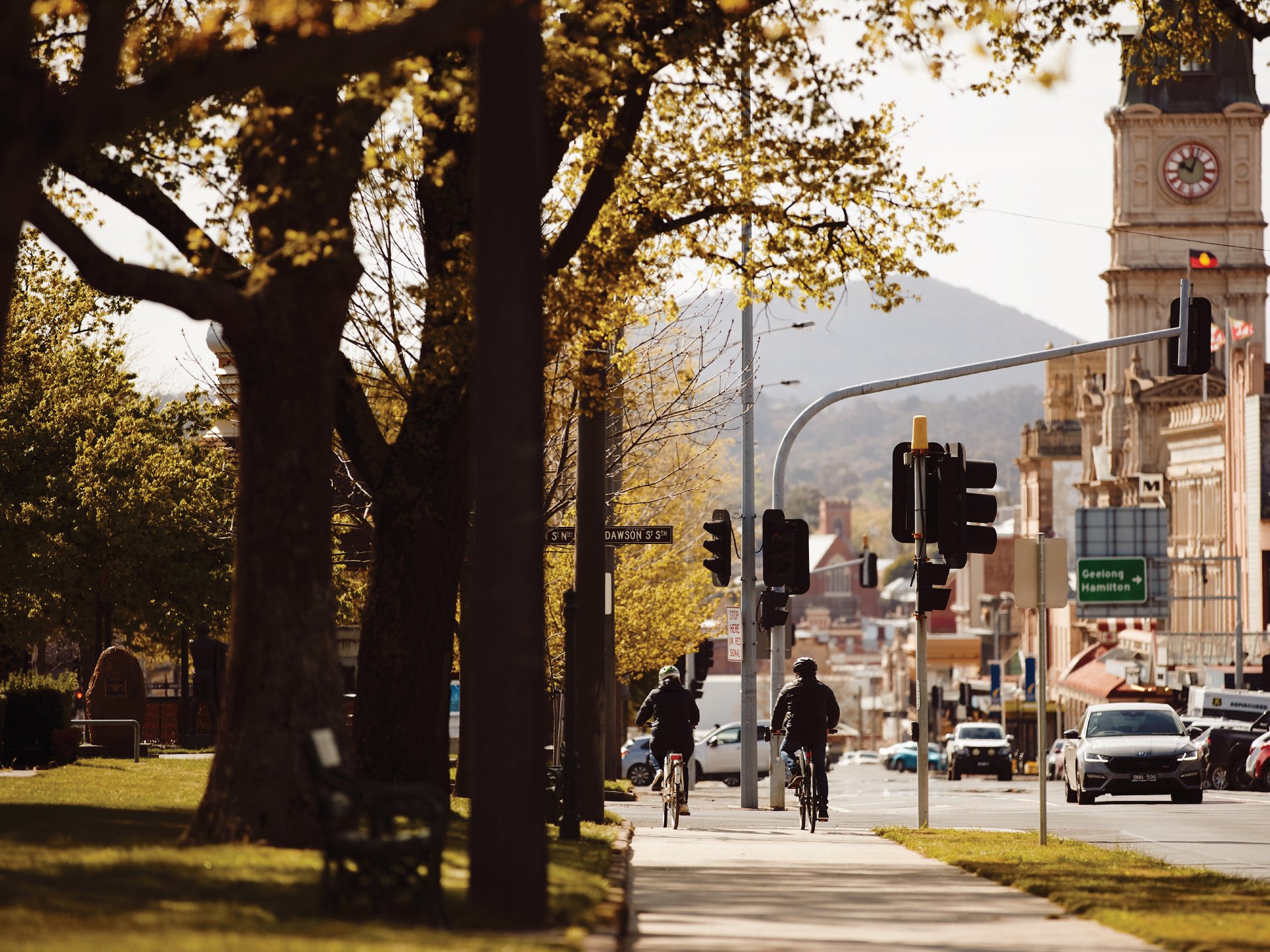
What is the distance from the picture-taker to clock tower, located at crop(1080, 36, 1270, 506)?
331 feet

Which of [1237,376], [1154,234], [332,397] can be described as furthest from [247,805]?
[1154,234]

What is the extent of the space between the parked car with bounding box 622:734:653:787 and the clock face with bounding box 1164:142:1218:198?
2643 inches

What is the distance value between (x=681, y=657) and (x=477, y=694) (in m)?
40.2

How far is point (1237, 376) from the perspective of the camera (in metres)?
68.1

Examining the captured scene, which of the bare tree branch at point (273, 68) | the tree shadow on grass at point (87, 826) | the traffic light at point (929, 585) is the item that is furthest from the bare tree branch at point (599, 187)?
the bare tree branch at point (273, 68)

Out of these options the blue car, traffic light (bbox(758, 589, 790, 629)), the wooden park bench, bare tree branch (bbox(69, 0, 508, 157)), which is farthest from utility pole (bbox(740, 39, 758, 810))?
the blue car

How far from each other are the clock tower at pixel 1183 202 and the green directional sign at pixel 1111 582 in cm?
2747

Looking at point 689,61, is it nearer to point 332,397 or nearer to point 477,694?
point 332,397

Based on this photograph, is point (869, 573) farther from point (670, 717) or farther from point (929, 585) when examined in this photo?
point (929, 585)

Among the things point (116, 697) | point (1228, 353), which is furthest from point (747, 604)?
point (1228, 353)

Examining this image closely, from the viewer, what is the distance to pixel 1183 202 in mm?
102500

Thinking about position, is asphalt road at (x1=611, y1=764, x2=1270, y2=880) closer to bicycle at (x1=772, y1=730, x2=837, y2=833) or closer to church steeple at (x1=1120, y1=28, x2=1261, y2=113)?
bicycle at (x1=772, y1=730, x2=837, y2=833)

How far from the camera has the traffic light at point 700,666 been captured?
37.2 meters

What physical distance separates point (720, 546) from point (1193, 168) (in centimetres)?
8415
